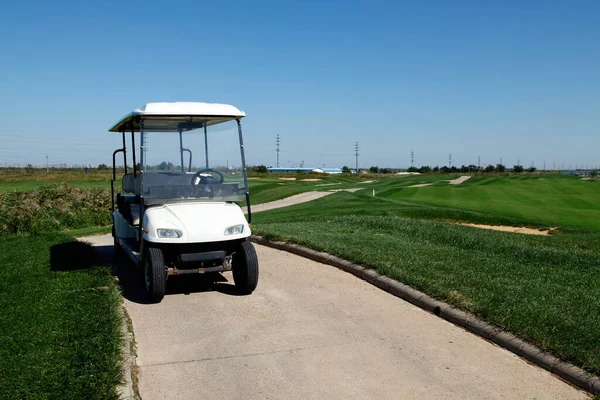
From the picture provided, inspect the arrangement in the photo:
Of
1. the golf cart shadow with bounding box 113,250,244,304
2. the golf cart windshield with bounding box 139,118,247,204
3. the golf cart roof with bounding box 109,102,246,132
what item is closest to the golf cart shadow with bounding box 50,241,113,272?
the golf cart shadow with bounding box 113,250,244,304

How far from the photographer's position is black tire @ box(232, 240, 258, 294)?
6.90 m

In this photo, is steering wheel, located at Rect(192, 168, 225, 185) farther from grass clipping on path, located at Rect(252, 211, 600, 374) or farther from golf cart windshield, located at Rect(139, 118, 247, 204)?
grass clipping on path, located at Rect(252, 211, 600, 374)

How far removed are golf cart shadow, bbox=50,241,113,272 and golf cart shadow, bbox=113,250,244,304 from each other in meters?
0.79

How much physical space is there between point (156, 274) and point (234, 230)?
1042 mm

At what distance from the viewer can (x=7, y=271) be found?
340 inches

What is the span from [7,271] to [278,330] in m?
5.16

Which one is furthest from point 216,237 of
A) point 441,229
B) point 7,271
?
point 441,229

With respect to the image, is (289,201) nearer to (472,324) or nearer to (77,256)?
(77,256)

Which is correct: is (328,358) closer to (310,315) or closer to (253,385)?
(253,385)

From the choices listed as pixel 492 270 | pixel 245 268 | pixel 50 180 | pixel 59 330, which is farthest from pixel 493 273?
pixel 50 180

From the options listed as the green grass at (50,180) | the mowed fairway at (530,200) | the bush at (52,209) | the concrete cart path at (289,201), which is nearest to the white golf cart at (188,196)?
the bush at (52,209)

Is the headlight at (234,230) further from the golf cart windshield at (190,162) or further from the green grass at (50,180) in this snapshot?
the green grass at (50,180)

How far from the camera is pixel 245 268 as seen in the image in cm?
693

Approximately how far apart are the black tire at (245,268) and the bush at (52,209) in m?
10.9
